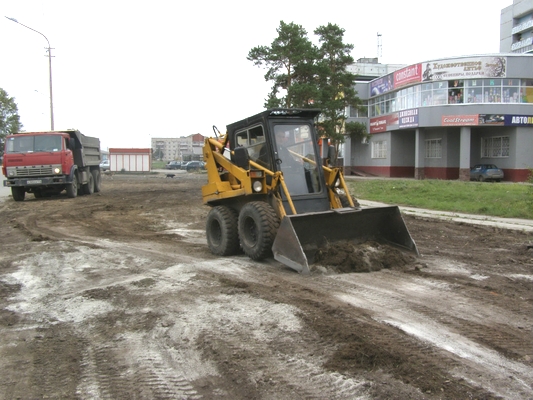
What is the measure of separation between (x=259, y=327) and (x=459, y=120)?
117 feet

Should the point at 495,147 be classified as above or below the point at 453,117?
below

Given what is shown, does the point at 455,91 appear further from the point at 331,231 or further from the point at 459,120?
the point at 331,231

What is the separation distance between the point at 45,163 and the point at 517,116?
30676 millimetres

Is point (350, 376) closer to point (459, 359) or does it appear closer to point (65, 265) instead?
point (459, 359)

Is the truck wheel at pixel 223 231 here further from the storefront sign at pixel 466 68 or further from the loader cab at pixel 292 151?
the storefront sign at pixel 466 68

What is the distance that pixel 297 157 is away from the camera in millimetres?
8586

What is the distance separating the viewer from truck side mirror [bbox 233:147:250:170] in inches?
323

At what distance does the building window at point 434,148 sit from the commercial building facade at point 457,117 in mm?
80

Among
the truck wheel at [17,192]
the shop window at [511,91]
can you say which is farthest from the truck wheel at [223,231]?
the shop window at [511,91]

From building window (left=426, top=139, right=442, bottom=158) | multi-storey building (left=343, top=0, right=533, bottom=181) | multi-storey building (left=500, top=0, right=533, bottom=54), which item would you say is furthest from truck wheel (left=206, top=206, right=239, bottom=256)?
multi-storey building (left=500, top=0, right=533, bottom=54)

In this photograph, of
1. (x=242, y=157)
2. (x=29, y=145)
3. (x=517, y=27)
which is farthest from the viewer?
(x=517, y=27)

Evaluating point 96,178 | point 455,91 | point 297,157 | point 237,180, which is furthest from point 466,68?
point 237,180

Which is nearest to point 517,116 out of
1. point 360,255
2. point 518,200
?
point 518,200

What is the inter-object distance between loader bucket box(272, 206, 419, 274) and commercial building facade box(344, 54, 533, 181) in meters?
28.2
